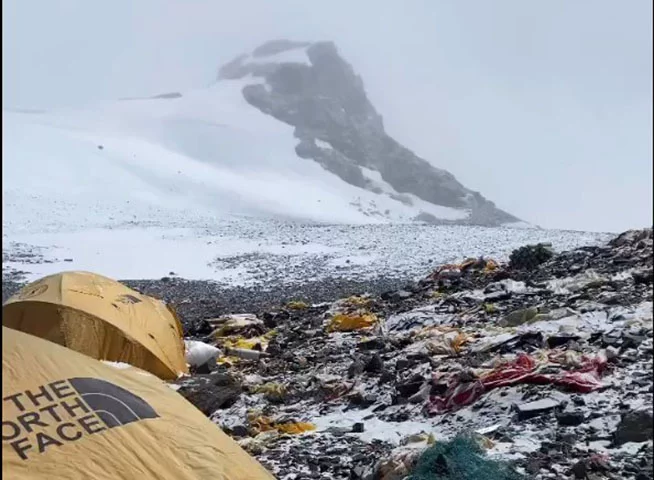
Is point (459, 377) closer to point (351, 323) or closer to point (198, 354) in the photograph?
point (198, 354)

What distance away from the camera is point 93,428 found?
3.44 meters

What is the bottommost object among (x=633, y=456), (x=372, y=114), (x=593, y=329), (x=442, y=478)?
(x=442, y=478)

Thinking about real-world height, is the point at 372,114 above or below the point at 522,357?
above

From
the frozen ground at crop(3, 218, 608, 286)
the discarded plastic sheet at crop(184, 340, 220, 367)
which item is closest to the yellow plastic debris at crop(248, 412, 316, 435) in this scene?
the discarded plastic sheet at crop(184, 340, 220, 367)

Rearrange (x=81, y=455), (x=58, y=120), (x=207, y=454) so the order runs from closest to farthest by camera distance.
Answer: (x=81, y=455)
(x=207, y=454)
(x=58, y=120)

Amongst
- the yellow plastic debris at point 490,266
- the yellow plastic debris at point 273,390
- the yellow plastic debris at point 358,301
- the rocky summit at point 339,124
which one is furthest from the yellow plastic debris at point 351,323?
the rocky summit at point 339,124

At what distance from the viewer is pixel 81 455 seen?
130 inches

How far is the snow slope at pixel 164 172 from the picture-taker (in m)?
34.7

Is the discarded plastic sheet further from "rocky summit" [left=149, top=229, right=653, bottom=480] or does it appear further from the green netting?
the green netting

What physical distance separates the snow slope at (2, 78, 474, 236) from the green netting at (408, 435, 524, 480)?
23.8 metres

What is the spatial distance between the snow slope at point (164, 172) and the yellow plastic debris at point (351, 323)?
60.3 feet

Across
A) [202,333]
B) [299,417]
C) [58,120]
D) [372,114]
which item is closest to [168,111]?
[58,120]

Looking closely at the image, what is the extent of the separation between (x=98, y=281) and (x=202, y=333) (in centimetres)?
346

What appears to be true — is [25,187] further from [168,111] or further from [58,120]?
[168,111]
